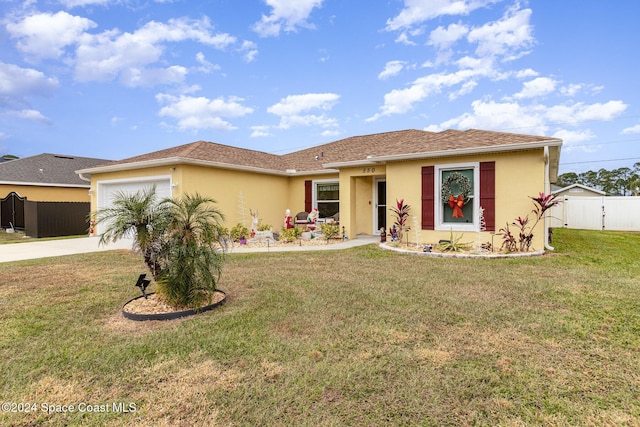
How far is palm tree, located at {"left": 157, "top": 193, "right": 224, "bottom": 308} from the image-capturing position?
4246 millimetres

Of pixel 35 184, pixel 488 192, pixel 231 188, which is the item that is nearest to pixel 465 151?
pixel 488 192

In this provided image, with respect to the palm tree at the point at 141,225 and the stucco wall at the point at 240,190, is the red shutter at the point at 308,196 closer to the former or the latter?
the stucco wall at the point at 240,190

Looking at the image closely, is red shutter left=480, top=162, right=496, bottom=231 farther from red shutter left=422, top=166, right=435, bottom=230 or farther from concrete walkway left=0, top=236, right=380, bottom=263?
concrete walkway left=0, top=236, right=380, bottom=263

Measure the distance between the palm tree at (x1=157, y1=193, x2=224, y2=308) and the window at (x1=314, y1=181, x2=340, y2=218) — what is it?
10.1 metres

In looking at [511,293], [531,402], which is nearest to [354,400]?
[531,402]

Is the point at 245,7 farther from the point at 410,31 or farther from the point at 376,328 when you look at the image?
the point at 376,328

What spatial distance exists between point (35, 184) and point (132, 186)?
10.9m

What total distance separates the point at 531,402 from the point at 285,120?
23074 millimetres

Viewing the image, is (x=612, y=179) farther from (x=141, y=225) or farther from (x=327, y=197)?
(x=141, y=225)

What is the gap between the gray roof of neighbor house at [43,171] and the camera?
19219 millimetres

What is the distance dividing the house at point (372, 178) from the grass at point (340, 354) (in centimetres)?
383

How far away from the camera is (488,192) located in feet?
30.7

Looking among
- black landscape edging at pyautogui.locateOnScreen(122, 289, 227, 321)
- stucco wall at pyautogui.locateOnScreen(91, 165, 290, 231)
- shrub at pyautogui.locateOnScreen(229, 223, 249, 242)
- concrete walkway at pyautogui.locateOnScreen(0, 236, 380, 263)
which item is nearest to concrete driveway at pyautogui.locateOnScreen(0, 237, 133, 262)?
concrete walkway at pyautogui.locateOnScreen(0, 236, 380, 263)

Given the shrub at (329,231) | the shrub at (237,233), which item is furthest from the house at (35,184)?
the shrub at (329,231)
